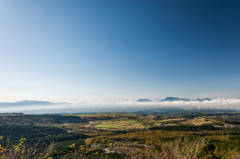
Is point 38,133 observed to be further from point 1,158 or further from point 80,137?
point 1,158

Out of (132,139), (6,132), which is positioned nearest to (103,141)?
(132,139)

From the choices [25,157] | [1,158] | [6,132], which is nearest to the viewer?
[1,158]

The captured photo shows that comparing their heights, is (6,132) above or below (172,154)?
below

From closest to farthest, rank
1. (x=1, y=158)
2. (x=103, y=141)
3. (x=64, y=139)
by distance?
(x=1, y=158), (x=103, y=141), (x=64, y=139)

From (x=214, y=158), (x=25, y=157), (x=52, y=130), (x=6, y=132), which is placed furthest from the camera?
(x=52, y=130)

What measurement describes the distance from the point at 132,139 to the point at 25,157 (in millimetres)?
112357

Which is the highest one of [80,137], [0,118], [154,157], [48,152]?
[48,152]

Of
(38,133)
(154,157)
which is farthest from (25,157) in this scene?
(38,133)

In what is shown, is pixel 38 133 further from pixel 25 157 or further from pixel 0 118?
pixel 25 157

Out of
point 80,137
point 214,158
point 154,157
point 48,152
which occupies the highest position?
point 48,152

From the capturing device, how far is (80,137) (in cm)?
13162

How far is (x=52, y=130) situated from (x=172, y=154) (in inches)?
7485

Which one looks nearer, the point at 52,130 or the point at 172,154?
the point at 172,154

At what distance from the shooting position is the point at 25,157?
6527mm
